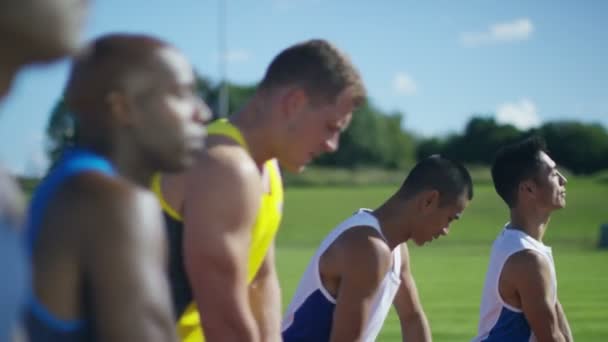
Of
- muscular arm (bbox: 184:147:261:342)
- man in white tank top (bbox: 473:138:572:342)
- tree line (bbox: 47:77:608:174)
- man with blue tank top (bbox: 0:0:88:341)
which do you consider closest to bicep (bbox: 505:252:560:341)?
man in white tank top (bbox: 473:138:572:342)

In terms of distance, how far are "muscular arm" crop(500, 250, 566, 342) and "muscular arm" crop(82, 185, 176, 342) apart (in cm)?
483

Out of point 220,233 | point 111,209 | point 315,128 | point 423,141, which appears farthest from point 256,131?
point 423,141

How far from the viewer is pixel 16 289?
1.99 metres

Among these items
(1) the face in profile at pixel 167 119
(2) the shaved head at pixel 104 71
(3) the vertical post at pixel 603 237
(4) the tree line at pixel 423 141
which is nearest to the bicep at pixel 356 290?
(1) the face in profile at pixel 167 119

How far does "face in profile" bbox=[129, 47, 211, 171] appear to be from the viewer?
2.68 m

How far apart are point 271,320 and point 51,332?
2400mm

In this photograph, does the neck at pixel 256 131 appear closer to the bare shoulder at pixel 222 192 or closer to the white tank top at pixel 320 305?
the bare shoulder at pixel 222 192

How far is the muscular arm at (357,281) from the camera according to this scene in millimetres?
5676

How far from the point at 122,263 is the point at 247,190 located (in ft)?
5.48

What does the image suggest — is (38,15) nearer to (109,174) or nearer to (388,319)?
(109,174)

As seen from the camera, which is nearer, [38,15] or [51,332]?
[38,15]

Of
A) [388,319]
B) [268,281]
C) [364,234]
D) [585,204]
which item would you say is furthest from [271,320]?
[585,204]

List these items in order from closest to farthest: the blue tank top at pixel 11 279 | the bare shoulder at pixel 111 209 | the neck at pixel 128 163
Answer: the blue tank top at pixel 11 279 → the bare shoulder at pixel 111 209 → the neck at pixel 128 163

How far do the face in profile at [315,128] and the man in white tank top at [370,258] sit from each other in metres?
1.52
